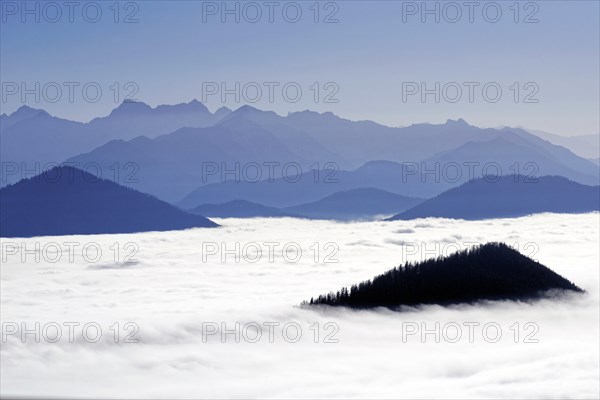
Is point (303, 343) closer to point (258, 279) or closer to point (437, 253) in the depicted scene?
point (437, 253)

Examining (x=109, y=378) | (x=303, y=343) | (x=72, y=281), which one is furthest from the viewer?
(x=72, y=281)

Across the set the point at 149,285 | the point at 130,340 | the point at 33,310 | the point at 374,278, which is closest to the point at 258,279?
the point at 149,285

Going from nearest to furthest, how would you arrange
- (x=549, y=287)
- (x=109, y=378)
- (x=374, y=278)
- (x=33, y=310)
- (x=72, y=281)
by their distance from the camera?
(x=109, y=378)
(x=33, y=310)
(x=374, y=278)
(x=549, y=287)
(x=72, y=281)

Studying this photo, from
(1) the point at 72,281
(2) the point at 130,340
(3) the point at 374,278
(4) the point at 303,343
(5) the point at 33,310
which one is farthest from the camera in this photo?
(1) the point at 72,281

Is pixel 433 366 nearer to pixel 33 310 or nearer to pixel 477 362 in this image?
pixel 477 362

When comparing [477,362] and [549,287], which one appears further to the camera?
[549,287]

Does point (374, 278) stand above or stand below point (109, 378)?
above

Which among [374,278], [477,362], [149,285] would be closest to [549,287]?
[374,278]
